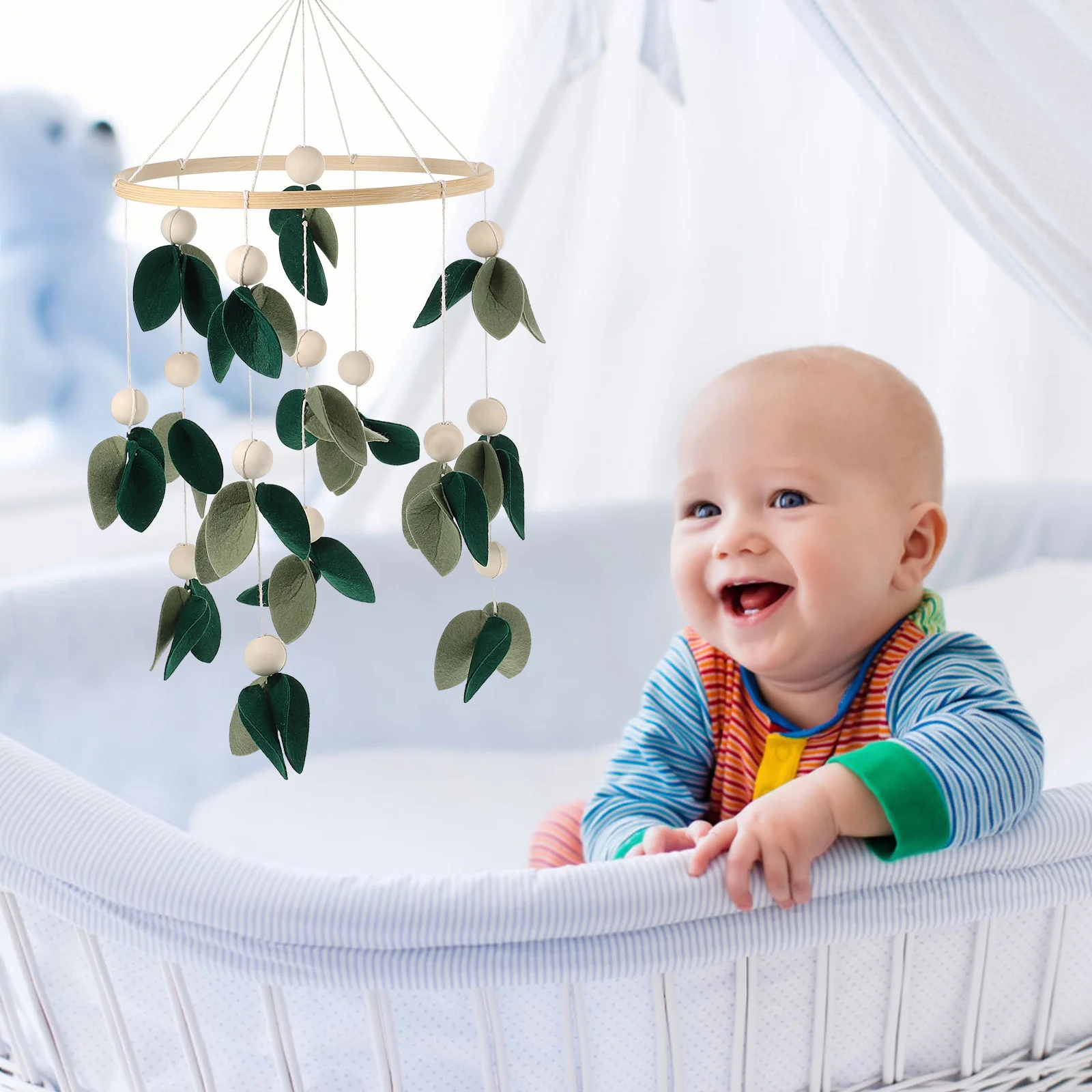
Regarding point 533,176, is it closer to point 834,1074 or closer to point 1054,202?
point 1054,202

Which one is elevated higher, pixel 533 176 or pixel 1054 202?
pixel 533 176

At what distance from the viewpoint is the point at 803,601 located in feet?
3.58

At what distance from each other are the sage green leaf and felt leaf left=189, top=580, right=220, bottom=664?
0.20ft

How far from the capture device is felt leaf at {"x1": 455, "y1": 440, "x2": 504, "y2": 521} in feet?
2.92

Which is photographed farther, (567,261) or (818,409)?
(567,261)

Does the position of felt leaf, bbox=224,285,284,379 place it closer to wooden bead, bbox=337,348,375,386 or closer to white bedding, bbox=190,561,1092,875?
wooden bead, bbox=337,348,375,386

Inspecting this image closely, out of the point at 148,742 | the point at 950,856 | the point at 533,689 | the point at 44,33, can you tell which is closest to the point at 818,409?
the point at 950,856

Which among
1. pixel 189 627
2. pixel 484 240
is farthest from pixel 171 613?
pixel 484 240

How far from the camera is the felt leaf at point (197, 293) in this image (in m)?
0.83

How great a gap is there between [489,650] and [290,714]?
138mm

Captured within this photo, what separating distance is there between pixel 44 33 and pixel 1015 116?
1.54m

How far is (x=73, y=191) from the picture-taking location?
7.13 feet

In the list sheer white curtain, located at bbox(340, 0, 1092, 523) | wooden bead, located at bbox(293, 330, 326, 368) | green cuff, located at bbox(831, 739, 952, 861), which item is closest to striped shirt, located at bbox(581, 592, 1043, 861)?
green cuff, located at bbox(831, 739, 952, 861)

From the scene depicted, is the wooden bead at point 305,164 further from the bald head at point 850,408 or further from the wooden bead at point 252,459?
the bald head at point 850,408
